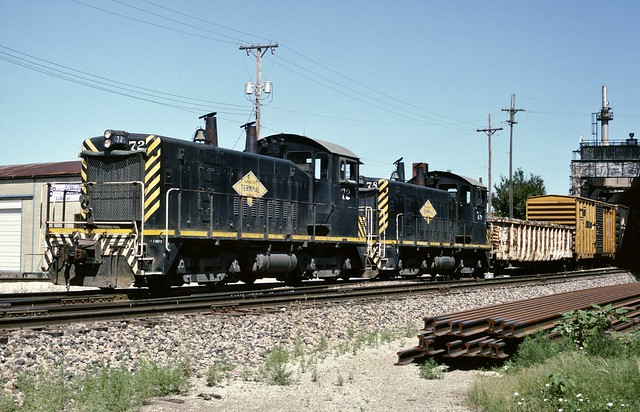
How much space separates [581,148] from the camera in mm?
55719

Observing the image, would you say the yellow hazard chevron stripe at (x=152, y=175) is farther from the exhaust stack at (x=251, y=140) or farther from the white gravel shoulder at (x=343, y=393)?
the white gravel shoulder at (x=343, y=393)

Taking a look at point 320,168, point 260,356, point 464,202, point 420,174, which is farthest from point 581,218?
point 260,356

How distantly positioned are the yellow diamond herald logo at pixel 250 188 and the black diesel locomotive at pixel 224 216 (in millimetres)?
28

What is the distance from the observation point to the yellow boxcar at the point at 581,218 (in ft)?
109

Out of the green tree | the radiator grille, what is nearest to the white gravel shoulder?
the radiator grille

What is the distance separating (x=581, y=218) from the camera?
33.4 meters

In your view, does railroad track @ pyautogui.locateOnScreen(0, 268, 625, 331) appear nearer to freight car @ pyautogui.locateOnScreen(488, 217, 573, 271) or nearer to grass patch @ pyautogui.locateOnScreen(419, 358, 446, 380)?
grass patch @ pyautogui.locateOnScreen(419, 358, 446, 380)

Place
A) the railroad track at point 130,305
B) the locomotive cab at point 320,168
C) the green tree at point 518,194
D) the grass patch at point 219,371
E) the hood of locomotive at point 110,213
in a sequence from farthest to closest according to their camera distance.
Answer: the green tree at point 518,194
the locomotive cab at point 320,168
the hood of locomotive at point 110,213
the railroad track at point 130,305
the grass patch at point 219,371

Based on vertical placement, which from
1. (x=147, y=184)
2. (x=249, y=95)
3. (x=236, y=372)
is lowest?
(x=236, y=372)

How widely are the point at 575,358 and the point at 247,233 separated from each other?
923 cm

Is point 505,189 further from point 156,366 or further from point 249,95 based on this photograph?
point 156,366

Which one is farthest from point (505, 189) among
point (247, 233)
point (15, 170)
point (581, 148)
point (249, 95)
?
point (247, 233)

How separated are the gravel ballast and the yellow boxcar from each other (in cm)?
2313

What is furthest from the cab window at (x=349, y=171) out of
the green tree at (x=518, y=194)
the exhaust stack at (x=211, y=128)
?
the green tree at (x=518, y=194)
